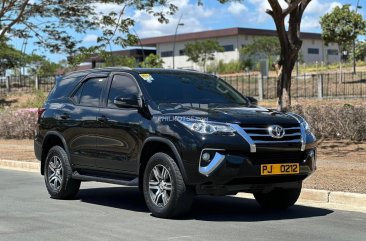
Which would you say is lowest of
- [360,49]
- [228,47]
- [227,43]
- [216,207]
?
[216,207]

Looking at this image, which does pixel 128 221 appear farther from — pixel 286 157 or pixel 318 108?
pixel 318 108

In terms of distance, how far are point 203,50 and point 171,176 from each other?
2850 inches

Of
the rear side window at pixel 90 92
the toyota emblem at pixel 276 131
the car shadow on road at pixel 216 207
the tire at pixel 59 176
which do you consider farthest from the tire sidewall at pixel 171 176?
the tire at pixel 59 176

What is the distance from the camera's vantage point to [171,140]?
7496 millimetres

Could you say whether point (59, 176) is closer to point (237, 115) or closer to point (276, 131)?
point (237, 115)

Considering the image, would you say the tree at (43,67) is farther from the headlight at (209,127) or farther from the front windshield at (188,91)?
the headlight at (209,127)

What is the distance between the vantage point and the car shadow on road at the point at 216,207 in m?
8.05

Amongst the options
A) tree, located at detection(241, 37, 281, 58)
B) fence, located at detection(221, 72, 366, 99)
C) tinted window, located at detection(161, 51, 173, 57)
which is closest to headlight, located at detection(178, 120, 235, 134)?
fence, located at detection(221, 72, 366, 99)

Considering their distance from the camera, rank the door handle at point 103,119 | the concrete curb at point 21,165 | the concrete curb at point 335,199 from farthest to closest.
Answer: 1. the concrete curb at point 21,165
2. the concrete curb at point 335,199
3. the door handle at point 103,119

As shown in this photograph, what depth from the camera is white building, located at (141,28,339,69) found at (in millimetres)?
83750

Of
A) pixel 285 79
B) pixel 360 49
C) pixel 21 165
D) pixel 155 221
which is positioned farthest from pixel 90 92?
pixel 360 49

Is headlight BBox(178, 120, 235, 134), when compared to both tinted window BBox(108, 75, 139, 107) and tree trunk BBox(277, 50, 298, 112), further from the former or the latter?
tree trunk BBox(277, 50, 298, 112)

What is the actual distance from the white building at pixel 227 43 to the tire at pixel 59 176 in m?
73.0

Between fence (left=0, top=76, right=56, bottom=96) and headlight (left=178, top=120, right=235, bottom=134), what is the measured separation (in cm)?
4078
